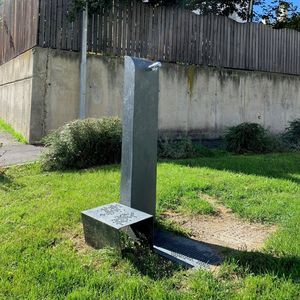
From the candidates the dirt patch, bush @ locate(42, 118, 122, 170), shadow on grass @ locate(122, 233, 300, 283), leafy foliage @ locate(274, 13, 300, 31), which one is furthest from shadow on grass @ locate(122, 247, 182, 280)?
leafy foliage @ locate(274, 13, 300, 31)

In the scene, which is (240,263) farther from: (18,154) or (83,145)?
(18,154)

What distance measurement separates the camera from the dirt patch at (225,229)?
11.7 feet

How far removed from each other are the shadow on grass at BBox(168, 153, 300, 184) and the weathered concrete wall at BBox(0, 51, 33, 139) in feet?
13.1

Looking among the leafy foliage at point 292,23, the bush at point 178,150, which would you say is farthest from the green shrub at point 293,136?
the leafy foliage at point 292,23

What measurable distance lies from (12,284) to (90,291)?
1.93 feet

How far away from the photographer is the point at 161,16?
10320 mm

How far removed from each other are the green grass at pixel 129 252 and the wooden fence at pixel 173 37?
4.17 m

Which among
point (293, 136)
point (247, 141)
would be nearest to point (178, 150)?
point (247, 141)

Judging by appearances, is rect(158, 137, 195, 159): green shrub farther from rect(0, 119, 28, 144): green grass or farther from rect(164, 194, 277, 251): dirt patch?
rect(164, 194, 277, 251): dirt patch

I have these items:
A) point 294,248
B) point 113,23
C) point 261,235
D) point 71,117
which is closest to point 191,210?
point 261,235

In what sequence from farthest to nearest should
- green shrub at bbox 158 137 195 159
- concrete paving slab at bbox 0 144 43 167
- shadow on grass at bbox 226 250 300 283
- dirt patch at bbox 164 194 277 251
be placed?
green shrub at bbox 158 137 195 159
concrete paving slab at bbox 0 144 43 167
dirt patch at bbox 164 194 277 251
shadow on grass at bbox 226 250 300 283

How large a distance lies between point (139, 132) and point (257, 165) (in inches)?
149

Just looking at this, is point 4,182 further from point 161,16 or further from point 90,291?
point 161,16

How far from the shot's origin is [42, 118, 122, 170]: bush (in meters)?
6.49
